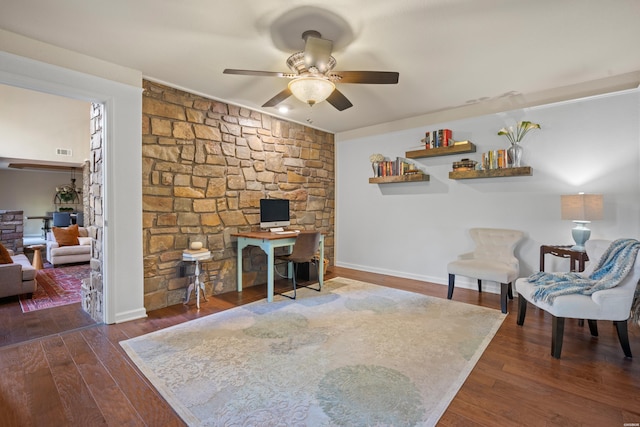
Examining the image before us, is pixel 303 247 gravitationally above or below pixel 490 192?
below

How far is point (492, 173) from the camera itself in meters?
3.75

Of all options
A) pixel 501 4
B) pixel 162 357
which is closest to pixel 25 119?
pixel 162 357

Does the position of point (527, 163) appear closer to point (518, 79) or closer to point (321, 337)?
point (518, 79)

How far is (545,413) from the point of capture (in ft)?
5.39

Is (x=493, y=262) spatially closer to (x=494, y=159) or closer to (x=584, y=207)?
(x=584, y=207)

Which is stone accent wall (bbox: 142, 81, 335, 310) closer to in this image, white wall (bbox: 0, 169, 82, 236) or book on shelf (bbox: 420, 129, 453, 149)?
book on shelf (bbox: 420, 129, 453, 149)

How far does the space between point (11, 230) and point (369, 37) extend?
8578 mm

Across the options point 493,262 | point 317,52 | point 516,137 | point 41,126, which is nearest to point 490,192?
point 516,137

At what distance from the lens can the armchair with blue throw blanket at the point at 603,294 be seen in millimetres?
2158

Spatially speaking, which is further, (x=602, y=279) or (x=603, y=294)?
(x=602, y=279)

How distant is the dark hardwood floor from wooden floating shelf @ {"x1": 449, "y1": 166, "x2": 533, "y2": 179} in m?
1.71

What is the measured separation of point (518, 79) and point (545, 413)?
119 inches

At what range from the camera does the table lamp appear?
2.92 m

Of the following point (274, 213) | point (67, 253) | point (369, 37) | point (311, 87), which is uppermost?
point (369, 37)
